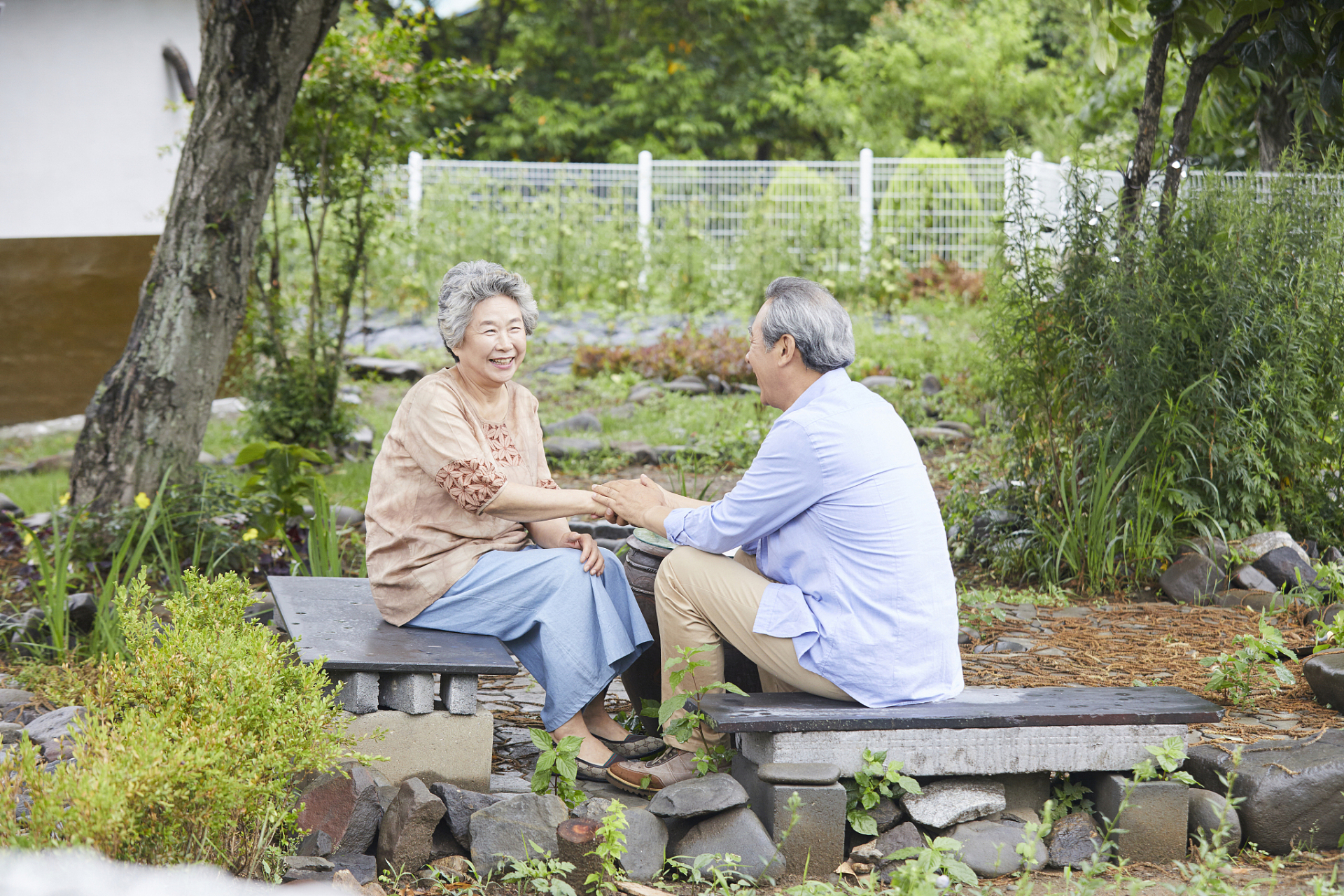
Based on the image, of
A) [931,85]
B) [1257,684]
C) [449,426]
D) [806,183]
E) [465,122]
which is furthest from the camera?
[931,85]

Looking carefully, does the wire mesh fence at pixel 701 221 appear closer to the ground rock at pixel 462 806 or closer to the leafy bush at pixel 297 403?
the leafy bush at pixel 297 403

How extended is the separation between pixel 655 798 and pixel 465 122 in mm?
6645

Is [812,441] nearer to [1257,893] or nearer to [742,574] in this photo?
[742,574]

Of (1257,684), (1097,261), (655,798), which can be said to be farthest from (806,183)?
(655,798)

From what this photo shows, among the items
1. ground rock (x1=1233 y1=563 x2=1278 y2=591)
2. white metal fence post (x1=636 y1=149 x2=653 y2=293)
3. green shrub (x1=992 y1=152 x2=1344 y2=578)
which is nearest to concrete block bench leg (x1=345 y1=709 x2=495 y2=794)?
green shrub (x1=992 y1=152 x2=1344 y2=578)

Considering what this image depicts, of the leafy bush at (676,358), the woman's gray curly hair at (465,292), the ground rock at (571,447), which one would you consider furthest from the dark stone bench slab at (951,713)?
the leafy bush at (676,358)

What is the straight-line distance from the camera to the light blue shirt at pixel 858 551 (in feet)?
9.36

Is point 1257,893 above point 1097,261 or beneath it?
beneath

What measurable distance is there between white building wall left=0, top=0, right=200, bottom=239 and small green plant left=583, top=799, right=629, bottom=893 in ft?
24.4

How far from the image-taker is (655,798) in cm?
279

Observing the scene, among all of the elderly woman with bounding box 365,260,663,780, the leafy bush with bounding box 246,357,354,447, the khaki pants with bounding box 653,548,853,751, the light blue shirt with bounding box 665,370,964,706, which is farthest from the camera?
the leafy bush with bounding box 246,357,354,447

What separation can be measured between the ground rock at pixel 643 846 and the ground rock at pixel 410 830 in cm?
45

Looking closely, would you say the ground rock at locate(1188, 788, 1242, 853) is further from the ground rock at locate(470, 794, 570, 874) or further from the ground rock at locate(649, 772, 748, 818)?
the ground rock at locate(470, 794, 570, 874)

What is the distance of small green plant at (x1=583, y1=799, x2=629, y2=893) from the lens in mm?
2510
